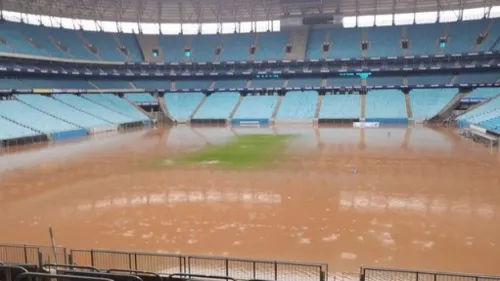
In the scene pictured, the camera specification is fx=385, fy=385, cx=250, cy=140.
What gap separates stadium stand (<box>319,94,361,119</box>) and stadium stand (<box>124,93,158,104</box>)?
29005 mm

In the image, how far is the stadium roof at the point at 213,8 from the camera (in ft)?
186

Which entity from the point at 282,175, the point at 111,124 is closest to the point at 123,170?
the point at 282,175

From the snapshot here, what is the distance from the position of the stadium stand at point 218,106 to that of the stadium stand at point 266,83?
341cm

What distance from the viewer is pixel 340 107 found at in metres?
59.3

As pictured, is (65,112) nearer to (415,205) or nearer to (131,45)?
(131,45)

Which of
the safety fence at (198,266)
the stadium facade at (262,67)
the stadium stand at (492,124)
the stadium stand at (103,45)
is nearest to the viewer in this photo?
the safety fence at (198,266)

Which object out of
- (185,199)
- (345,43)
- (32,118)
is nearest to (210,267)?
(185,199)

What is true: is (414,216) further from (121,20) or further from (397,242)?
(121,20)

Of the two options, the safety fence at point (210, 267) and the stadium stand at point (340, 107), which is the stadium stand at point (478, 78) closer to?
the stadium stand at point (340, 107)

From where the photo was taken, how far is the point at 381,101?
5916 cm

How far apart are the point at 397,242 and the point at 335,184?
7224 millimetres

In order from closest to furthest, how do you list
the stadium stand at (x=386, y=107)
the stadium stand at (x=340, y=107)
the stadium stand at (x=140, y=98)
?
the stadium stand at (x=386, y=107) < the stadium stand at (x=340, y=107) < the stadium stand at (x=140, y=98)

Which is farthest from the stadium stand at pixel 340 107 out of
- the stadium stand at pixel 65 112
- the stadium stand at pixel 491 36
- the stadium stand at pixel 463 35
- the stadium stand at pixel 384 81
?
the stadium stand at pixel 65 112

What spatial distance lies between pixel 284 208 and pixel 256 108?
4824cm
